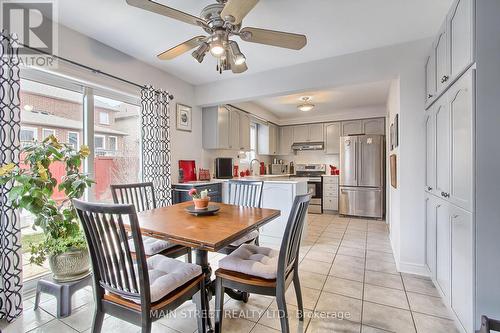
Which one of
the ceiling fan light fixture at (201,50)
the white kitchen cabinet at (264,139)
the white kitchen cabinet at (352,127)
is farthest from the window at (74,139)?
the white kitchen cabinet at (352,127)

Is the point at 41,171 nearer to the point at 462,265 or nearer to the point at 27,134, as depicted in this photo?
the point at 27,134

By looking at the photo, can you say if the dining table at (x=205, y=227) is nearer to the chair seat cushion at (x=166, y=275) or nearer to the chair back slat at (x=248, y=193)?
the chair seat cushion at (x=166, y=275)

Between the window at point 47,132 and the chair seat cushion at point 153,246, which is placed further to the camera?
the window at point 47,132

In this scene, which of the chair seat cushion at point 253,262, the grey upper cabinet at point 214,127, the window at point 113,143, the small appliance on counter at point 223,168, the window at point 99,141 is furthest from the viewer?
the small appliance on counter at point 223,168

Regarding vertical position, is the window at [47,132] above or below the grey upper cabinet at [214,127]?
below

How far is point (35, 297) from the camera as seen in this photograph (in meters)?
2.03

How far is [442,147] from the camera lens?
1908mm

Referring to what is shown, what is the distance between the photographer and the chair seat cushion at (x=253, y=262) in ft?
4.83

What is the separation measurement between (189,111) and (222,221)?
262cm

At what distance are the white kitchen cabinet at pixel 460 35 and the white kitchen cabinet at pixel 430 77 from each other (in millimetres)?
442

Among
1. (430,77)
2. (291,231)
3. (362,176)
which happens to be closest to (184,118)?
(291,231)

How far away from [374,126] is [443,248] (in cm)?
411

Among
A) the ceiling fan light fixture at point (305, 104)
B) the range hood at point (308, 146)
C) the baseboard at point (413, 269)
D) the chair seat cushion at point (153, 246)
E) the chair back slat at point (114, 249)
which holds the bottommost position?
the baseboard at point (413, 269)

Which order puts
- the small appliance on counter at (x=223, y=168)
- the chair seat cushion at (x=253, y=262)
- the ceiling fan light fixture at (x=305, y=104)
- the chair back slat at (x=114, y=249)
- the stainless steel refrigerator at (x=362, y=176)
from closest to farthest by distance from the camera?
the chair back slat at (x=114, y=249), the chair seat cushion at (x=253, y=262), the small appliance on counter at (x=223, y=168), the ceiling fan light fixture at (x=305, y=104), the stainless steel refrigerator at (x=362, y=176)
